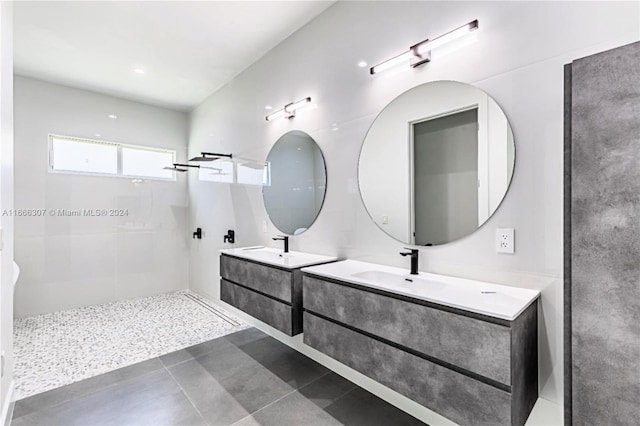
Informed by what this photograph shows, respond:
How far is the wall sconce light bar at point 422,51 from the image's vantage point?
1650 mm

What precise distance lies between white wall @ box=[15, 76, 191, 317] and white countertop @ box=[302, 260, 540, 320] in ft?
12.2

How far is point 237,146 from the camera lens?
378 cm

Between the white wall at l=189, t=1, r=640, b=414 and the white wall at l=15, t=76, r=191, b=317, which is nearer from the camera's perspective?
the white wall at l=189, t=1, r=640, b=414

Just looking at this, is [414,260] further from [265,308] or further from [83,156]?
[83,156]

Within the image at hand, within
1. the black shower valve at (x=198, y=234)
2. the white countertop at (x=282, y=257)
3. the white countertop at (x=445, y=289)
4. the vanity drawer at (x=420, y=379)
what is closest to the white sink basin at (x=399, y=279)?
the white countertop at (x=445, y=289)

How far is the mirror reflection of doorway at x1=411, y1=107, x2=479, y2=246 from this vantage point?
1.74 meters

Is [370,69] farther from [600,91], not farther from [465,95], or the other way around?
[600,91]

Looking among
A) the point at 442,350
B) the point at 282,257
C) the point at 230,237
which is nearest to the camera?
the point at 442,350

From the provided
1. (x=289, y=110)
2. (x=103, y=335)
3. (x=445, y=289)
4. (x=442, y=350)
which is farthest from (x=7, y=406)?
(x=289, y=110)

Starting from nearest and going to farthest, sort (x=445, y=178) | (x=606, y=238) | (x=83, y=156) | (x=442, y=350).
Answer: (x=606, y=238) < (x=442, y=350) < (x=445, y=178) < (x=83, y=156)

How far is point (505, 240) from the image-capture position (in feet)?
5.22

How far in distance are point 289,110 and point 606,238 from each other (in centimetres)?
244

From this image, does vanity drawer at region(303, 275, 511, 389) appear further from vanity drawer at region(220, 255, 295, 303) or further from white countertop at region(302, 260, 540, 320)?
vanity drawer at region(220, 255, 295, 303)

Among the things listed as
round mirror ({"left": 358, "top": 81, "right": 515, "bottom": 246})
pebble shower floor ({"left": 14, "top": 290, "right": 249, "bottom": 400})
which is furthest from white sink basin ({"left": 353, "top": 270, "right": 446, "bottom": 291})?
pebble shower floor ({"left": 14, "top": 290, "right": 249, "bottom": 400})
